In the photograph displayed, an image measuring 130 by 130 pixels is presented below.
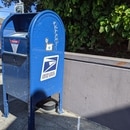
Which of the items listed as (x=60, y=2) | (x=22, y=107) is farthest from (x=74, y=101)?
(x=60, y=2)

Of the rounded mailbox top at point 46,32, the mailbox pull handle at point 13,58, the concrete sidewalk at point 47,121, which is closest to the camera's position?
the rounded mailbox top at point 46,32

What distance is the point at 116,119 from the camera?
10.1ft

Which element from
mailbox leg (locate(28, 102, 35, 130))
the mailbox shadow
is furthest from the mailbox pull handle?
the mailbox shadow

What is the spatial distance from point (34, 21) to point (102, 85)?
1420 millimetres

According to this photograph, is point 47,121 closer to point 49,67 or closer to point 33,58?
point 49,67

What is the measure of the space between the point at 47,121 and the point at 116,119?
1.13 meters

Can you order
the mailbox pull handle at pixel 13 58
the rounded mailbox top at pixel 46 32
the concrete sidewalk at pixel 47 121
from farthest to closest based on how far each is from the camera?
the concrete sidewalk at pixel 47 121, the mailbox pull handle at pixel 13 58, the rounded mailbox top at pixel 46 32

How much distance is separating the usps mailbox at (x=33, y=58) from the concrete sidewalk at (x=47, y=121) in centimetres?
24

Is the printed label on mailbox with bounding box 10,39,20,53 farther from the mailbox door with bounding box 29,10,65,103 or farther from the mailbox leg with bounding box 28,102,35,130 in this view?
the mailbox leg with bounding box 28,102,35,130

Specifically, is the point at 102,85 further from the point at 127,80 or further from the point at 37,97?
the point at 37,97

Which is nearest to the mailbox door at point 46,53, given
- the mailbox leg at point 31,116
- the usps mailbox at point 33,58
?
the usps mailbox at point 33,58

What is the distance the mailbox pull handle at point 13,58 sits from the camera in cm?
295

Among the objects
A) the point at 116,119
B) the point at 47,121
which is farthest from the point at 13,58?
the point at 116,119

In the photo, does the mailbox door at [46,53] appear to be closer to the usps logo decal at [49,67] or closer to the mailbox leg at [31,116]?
the usps logo decal at [49,67]
